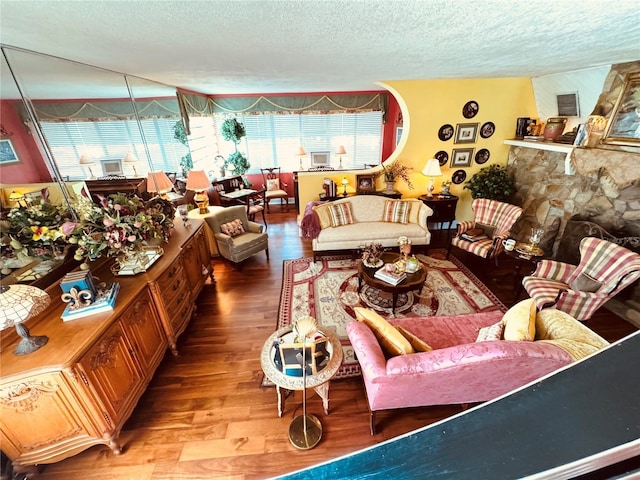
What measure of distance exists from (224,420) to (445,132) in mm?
5062

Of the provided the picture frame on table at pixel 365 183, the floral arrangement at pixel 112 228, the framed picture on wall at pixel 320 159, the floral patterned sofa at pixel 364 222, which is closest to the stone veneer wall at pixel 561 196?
the floral patterned sofa at pixel 364 222

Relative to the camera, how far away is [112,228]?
2148mm

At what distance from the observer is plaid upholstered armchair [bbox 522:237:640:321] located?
95.2 inches

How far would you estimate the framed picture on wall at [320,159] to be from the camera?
725cm

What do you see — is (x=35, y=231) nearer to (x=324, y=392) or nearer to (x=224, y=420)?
(x=224, y=420)

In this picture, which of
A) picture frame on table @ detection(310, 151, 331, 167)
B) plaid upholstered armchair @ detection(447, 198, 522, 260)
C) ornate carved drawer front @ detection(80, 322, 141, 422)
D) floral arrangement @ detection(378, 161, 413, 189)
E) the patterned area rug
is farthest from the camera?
picture frame on table @ detection(310, 151, 331, 167)

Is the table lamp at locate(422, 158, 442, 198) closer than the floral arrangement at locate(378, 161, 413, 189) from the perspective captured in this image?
Yes

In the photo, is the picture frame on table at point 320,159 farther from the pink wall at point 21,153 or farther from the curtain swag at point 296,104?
the pink wall at point 21,153

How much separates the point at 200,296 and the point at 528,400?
374cm

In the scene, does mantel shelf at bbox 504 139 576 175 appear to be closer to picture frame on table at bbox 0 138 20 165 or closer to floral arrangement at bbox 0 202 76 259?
floral arrangement at bbox 0 202 76 259

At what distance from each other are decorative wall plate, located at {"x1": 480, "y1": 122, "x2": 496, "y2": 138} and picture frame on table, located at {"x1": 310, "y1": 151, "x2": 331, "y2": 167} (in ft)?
12.0

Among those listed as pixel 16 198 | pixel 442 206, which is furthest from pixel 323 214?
pixel 16 198

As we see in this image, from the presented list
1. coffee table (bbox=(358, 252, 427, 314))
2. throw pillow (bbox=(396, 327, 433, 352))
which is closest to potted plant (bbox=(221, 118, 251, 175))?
coffee table (bbox=(358, 252, 427, 314))

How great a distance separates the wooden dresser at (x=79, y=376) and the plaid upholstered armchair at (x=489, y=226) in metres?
3.78
